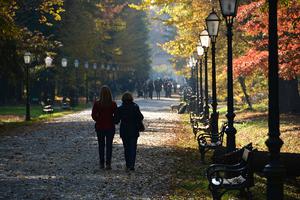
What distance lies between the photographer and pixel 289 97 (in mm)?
28109

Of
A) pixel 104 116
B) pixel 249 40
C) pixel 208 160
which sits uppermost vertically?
pixel 249 40

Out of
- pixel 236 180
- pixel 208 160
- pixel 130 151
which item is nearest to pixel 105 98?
pixel 130 151

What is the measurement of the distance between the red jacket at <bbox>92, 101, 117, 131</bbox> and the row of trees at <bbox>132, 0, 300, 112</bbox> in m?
4.93

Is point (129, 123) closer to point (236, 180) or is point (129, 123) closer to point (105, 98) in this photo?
point (105, 98)

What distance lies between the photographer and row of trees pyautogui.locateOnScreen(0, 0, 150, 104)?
2666 cm

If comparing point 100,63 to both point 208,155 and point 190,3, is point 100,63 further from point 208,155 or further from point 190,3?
point 208,155

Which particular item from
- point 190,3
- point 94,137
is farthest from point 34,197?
point 190,3

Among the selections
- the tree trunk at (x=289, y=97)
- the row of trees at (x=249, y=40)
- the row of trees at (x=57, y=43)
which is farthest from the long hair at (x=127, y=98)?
the tree trunk at (x=289, y=97)

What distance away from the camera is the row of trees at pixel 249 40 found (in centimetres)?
2011

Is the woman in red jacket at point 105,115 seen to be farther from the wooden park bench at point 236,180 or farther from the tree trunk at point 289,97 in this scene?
the tree trunk at point 289,97

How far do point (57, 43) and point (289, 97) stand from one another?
52.0 ft

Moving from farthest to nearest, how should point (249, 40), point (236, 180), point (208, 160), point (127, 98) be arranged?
point (249, 40) → point (208, 160) → point (127, 98) → point (236, 180)

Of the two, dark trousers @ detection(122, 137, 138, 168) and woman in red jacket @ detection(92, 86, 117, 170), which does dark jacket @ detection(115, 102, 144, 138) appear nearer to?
dark trousers @ detection(122, 137, 138, 168)

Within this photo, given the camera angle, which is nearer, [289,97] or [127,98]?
[127,98]
